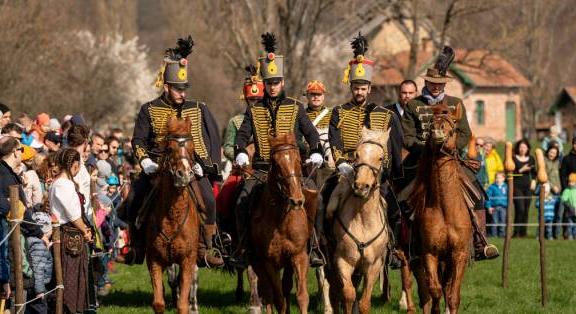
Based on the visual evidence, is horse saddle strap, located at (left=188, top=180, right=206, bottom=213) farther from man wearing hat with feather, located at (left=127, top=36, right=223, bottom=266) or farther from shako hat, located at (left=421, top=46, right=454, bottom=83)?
shako hat, located at (left=421, top=46, right=454, bottom=83)

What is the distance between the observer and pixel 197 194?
14258mm

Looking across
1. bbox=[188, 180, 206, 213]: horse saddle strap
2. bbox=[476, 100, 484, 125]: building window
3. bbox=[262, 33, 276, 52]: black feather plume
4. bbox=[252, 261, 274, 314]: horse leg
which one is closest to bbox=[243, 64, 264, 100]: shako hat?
bbox=[262, 33, 276, 52]: black feather plume

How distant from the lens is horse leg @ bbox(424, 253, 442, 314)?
14258 millimetres

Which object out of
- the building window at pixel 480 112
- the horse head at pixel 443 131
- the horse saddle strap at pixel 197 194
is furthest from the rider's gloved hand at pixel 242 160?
the building window at pixel 480 112

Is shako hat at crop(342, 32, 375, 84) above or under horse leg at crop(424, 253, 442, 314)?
above

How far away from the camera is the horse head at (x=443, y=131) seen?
13802mm

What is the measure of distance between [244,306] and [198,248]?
346 cm

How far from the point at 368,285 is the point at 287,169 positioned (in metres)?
1.77

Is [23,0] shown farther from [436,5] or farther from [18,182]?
[18,182]

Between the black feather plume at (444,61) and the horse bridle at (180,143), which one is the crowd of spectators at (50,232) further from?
the black feather plume at (444,61)

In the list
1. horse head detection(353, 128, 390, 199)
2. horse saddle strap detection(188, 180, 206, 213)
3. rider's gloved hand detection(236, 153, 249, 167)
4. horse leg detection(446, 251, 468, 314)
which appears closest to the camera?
horse head detection(353, 128, 390, 199)

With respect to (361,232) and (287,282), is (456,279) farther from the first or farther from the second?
(287,282)

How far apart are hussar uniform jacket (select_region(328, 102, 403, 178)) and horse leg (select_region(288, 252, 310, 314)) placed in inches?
66.9

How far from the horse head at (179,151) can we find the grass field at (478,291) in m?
3.88
